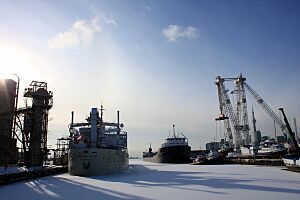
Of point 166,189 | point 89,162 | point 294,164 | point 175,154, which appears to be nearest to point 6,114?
point 89,162

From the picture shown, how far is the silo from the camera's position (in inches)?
1933

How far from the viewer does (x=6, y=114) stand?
49.7 m

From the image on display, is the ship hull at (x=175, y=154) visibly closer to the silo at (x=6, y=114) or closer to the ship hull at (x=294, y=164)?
the ship hull at (x=294, y=164)

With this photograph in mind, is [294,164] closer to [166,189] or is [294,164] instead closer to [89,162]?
[166,189]

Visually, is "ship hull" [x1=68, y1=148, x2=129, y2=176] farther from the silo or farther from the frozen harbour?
the silo

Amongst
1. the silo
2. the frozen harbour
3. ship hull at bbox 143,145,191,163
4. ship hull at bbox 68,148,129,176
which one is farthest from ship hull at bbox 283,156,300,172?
the silo

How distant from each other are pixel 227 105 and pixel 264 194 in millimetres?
98898

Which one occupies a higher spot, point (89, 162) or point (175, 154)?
point (89, 162)

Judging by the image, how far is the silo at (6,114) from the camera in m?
49.1

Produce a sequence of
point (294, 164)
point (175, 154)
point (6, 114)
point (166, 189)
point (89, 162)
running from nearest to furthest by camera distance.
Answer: point (166, 189) < point (294, 164) < point (89, 162) < point (6, 114) < point (175, 154)

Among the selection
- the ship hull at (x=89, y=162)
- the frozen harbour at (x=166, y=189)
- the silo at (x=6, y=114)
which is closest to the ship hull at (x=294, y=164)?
the frozen harbour at (x=166, y=189)

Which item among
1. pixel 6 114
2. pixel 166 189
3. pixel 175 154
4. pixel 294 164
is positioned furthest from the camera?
pixel 175 154

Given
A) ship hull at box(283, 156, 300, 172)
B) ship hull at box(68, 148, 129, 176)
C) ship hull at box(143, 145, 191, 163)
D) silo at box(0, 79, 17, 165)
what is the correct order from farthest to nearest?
ship hull at box(143, 145, 191, 163)
silo at box(0, 79, 17, 165)
ship hull at box(68, 148, 129, 176)
ship hull at box(283, 156, 300, 172)

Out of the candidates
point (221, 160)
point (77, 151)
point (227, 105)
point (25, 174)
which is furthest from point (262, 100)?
point (25, 174)
